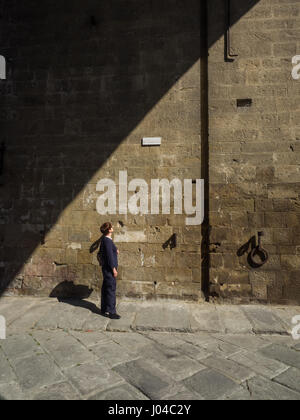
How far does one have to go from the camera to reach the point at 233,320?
350 centimetres

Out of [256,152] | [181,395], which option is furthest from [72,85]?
[181,395]

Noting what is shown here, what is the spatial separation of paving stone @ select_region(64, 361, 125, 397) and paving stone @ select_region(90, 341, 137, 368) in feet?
0.36

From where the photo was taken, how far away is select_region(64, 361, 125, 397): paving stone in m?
2.13

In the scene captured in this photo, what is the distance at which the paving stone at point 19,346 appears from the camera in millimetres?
2689

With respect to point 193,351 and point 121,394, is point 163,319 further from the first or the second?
point 121,394

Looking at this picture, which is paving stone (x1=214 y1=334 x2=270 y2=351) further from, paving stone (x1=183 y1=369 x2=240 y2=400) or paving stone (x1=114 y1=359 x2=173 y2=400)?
paving stone (x1=114 y1=359 x2=173 y2=400)

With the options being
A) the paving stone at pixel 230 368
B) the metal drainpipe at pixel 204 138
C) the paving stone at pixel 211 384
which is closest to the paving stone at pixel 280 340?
the paving stone at pixel 230 368

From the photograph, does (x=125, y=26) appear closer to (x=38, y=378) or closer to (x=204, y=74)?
(x=204, y=74)

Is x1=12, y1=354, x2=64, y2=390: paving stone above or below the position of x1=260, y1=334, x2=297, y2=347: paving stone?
above

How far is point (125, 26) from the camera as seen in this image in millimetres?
4527

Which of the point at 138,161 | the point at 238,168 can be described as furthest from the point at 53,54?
the point at 238,168

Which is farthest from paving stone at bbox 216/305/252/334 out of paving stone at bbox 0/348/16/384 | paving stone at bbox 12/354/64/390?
paving stone at bbox 0/348/16/384

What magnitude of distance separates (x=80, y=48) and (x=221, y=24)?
2.65m

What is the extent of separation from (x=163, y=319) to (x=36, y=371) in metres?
1.74
